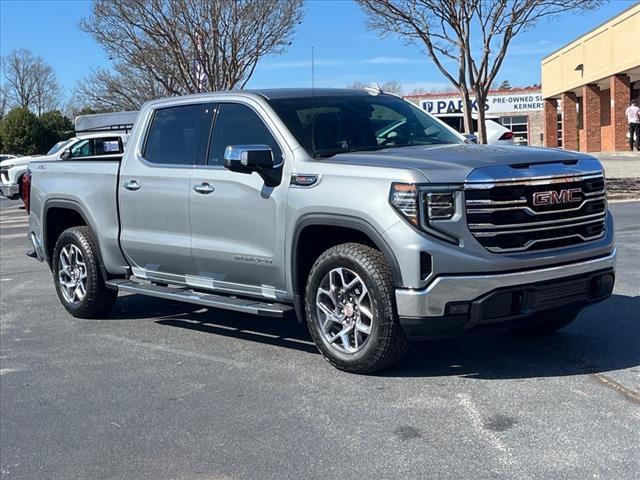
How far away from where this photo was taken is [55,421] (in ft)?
16.2

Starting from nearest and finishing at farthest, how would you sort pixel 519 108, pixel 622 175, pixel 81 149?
pixel 81 149
pixel 622 175
pixel 519 108

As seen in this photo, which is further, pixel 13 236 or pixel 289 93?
pixel 13 236

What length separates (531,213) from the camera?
190 inches

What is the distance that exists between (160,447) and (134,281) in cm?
296

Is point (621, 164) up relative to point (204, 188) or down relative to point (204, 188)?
down

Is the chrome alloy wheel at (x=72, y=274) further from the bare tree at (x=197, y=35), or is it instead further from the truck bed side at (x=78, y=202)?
the bare tree at (x=197, y=35)

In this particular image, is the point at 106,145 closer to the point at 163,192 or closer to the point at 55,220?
the point at 55,220

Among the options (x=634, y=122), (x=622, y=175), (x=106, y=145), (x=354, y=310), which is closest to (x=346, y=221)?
(x=354, y=310)

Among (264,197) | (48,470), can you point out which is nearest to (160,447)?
(48,470)

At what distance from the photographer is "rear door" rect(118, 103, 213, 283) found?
20.9 ft

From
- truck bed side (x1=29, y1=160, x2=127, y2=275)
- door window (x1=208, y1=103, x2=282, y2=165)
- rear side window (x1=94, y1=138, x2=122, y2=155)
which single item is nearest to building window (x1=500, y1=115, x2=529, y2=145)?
rear side window (x1=94, y1=138, x2=122, y2=155)

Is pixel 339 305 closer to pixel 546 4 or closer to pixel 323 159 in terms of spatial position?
pixel 323 159

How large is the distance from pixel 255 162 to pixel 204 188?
2.66 feet

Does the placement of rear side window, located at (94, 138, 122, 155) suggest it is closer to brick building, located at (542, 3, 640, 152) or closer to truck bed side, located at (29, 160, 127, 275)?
truck bed side, located at (29, 160, 127, 275)
